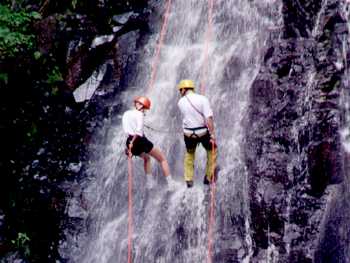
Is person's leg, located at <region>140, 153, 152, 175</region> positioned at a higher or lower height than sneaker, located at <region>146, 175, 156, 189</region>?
higher

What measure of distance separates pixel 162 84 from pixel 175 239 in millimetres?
4496

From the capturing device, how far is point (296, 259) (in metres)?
8.44

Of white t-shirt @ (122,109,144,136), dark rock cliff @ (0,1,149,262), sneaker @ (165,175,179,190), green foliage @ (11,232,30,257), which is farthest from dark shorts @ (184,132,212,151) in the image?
green foliage @ (11,232,30,257)

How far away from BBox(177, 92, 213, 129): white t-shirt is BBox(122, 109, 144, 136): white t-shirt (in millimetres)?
887

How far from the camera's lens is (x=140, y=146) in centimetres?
978

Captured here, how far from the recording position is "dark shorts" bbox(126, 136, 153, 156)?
9.69 metres

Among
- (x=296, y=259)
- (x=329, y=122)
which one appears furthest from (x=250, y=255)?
(x=329, y=122)

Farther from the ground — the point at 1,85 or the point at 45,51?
the point at 45,51

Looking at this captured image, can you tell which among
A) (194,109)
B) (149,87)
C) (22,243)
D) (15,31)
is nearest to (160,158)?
(194,109)

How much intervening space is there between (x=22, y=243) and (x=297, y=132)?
6792 millimetres

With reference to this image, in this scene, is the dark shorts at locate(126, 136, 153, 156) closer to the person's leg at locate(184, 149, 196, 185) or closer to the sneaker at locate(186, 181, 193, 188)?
the person's leg at locate(184, 149, 196, 185)

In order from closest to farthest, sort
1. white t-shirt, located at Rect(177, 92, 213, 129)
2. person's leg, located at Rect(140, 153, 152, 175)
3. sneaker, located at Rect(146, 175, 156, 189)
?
white t-shirt, located at Rect(177, 92, 213, 129), person's leg, located at Rect(140, 153, 152, 175), sneaker, located at Rect(146, 175, 156, 189)

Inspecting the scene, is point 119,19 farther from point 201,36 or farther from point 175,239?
point 175,239

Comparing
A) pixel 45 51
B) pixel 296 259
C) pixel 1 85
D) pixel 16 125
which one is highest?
pixel 45 51
